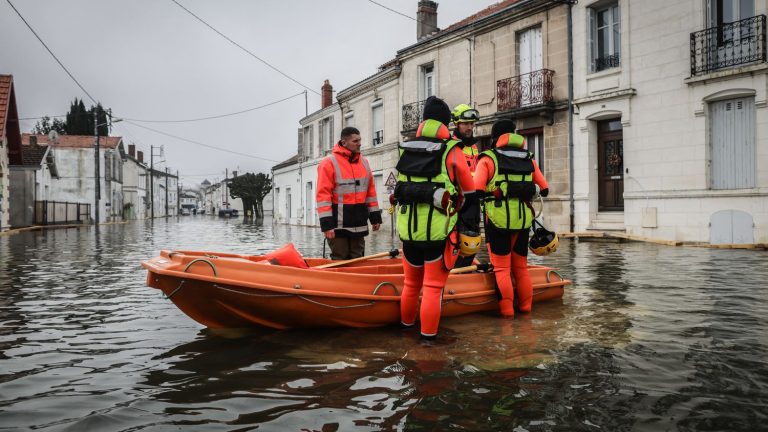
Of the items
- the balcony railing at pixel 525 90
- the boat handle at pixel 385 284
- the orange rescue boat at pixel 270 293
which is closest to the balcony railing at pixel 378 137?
the balcony railing at pixel 525 90

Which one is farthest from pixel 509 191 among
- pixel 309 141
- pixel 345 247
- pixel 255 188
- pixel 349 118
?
pixel 255 188

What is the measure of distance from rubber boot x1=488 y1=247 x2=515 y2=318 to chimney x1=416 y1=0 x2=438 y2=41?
74.8ft

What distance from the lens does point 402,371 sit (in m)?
3.74

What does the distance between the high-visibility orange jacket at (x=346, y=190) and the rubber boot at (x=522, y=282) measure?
5.73 ft

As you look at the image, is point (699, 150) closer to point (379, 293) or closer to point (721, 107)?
point (721, 107)

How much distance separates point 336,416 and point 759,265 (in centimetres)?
944

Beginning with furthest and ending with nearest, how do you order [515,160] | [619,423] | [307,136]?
[307,136] → [515,160] → [619,423]

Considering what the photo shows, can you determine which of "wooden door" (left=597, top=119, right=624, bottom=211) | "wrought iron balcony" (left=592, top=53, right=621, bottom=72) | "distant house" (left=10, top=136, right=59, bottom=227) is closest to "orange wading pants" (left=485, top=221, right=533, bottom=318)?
"wooden door" (left=597, top=119, right=624, bottom=211)

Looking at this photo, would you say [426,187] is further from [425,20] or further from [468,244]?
[425,20]

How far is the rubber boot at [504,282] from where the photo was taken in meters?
5.54

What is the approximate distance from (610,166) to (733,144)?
12.3ft

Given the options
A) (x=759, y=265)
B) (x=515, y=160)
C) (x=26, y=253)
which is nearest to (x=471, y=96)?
(x=759, y=265)

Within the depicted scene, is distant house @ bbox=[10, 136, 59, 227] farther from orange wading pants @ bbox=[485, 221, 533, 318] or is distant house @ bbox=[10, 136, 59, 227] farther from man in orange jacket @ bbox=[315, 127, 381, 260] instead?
orange wading pants @ bbox=[485, 221, 533, 318]

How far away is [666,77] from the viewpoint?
15.4 meters
